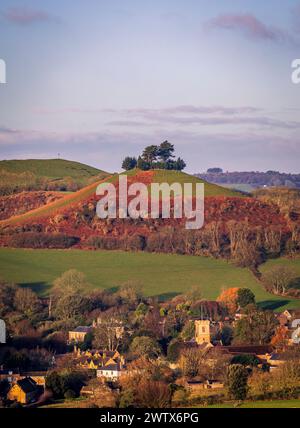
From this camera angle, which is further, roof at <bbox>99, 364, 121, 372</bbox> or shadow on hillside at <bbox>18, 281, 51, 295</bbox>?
shadow on hillside at <bbox>18, 281, 51, 295</bbox>

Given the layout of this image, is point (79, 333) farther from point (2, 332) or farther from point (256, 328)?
point (256, 328)

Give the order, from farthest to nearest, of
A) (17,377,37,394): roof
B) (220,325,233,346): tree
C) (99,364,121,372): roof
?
(220,325,233,346): tree → (99,364,121,372): roof → (17,377,37,394): roof

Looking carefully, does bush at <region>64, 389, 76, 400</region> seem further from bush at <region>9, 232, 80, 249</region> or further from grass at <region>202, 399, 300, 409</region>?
bush at <region>9, 232, 80, 249</region>

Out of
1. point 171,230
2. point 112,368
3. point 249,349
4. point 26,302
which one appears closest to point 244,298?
point 26,302

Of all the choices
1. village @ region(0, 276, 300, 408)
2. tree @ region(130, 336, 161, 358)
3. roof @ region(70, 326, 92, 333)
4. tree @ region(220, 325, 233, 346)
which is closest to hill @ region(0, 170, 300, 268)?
village @ region(0, 276, 300, 408)

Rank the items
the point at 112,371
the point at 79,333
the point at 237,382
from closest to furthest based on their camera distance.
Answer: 1. the point at 237,382
2. the point at 112,371
3. the point at 79,333
